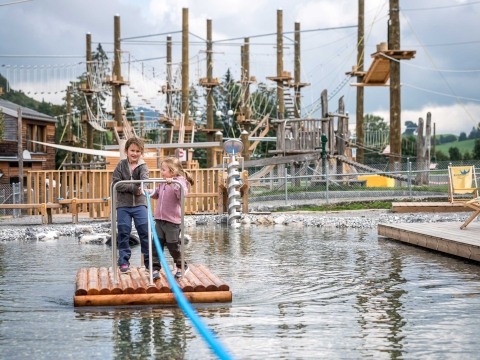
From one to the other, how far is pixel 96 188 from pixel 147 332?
676 inches

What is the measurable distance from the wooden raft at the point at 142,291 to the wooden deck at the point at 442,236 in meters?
4.96

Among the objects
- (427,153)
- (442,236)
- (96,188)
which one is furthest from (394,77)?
(442,236)

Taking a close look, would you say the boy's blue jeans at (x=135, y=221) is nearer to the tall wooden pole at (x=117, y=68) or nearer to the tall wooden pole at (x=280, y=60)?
the tall wooden pole at (x=117, y=68)

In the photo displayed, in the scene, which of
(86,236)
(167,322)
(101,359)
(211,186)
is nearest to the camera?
(101,359)

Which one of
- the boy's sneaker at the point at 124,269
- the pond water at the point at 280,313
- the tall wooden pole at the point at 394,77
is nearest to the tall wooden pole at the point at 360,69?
the tall wooden pole at the point at 394,77

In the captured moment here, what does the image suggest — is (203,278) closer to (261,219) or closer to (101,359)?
(101,359)

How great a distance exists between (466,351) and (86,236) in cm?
1132

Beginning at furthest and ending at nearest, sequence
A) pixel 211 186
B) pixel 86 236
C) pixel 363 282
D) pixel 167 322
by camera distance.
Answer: pixel 211 186
pixel 86 236
pixel 363 282
pixel 167 322

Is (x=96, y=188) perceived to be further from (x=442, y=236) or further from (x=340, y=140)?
(x=340, y=140)

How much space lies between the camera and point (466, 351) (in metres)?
5.96

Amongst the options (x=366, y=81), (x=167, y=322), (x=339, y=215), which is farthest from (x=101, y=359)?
(x=366, y=81)

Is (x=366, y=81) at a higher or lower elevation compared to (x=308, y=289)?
higher

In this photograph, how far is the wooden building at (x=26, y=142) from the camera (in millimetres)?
43500

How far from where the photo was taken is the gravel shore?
58.5 feet
